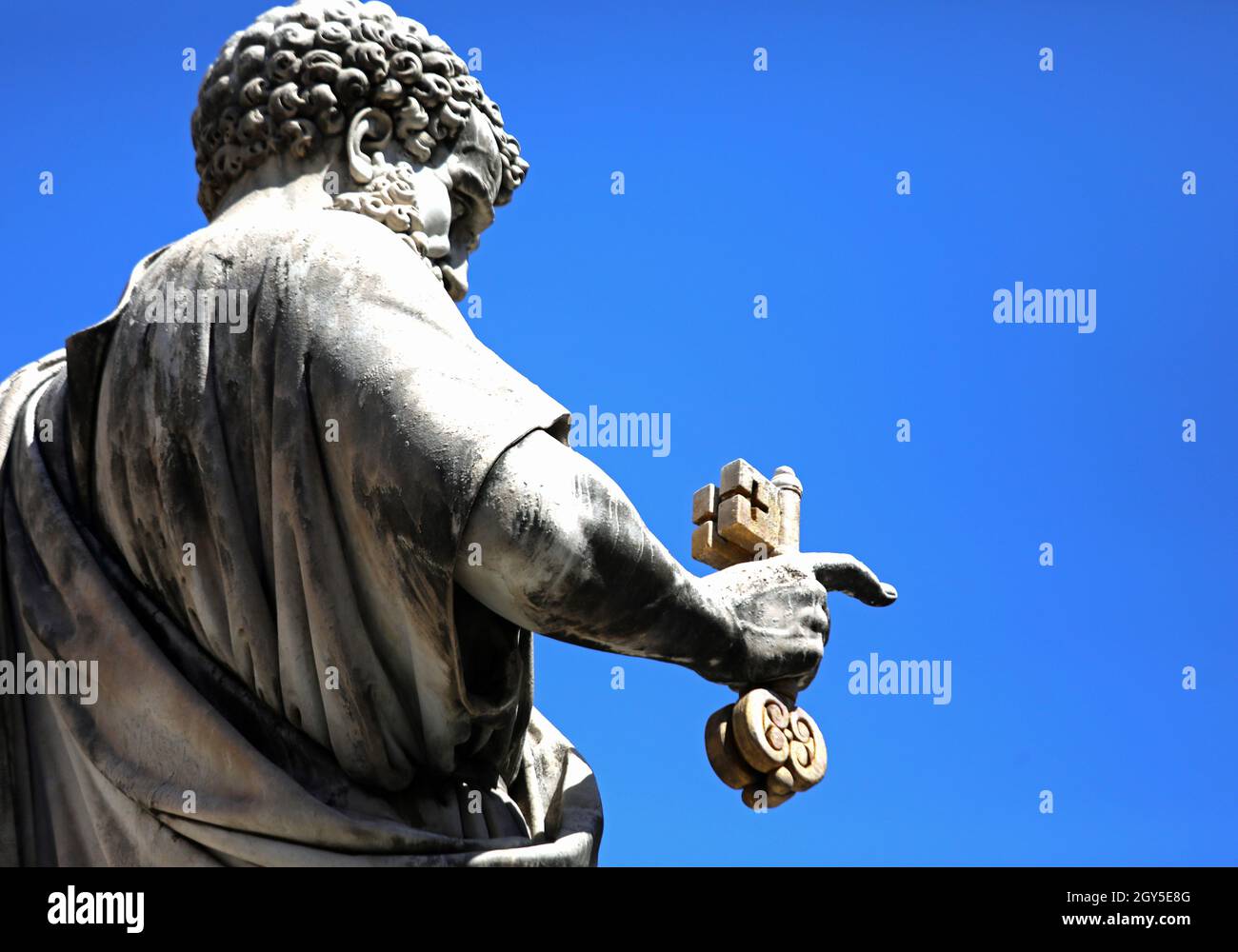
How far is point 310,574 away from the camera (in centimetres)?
737

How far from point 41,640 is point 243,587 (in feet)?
2.52

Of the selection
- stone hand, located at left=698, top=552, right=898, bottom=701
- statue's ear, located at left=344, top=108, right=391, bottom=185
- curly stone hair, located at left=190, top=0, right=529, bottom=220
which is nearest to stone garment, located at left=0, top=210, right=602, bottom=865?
statue's ear, located at left=344, top=108, right=391, bottom=185

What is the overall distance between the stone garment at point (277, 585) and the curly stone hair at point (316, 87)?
48 centimetres

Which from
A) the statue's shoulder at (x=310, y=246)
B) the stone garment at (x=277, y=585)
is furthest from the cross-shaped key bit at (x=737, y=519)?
the statue's shoulder at (x=310, y=246)

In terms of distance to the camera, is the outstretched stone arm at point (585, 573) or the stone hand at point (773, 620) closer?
the outstretched stone arm at point (585, 573)

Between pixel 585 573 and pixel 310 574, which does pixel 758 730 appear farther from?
pixel 310 574

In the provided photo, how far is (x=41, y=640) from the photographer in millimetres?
7730

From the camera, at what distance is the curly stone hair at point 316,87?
8258mm

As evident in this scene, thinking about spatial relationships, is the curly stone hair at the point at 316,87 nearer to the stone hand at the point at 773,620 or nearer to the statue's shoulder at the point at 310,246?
the statue's shoulder at the point at 310,246

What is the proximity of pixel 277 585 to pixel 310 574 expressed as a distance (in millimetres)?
132
